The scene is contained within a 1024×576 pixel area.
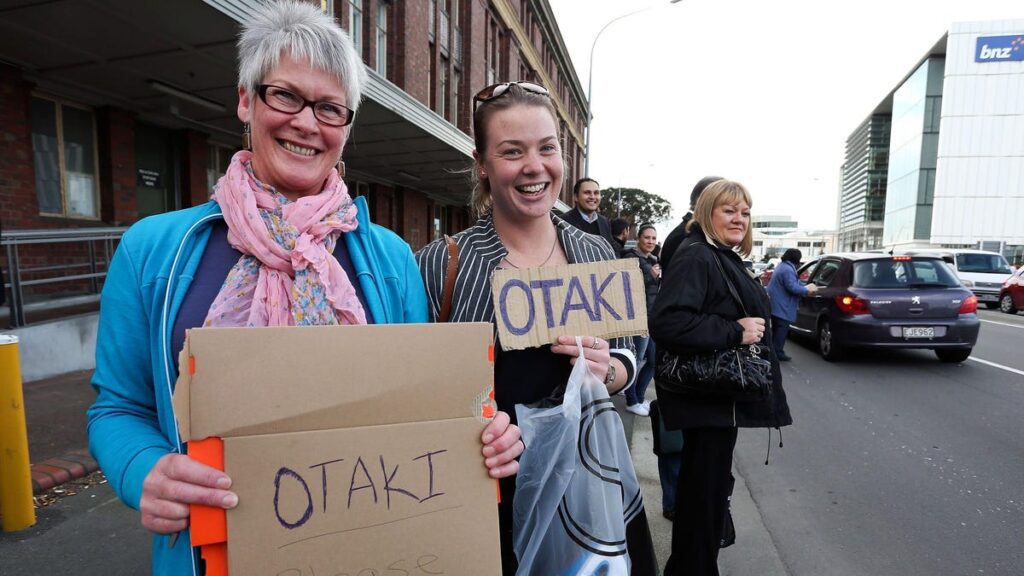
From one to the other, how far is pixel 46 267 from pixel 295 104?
25.1 feet

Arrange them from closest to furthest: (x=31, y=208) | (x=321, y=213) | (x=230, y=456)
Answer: (x=230, y=456) < (x=321, y=213) < (x=31, y=208)

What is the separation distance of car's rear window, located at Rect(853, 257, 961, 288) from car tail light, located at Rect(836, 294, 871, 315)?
0.78 ft

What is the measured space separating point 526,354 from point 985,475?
457 centimetres

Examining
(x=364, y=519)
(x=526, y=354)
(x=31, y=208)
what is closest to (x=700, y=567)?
(x=526, y=354)

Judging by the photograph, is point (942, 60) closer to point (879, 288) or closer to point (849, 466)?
point (879, 288)

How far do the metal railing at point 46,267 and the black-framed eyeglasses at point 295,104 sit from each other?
486cm

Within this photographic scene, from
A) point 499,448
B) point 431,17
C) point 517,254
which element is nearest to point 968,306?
point 517,254

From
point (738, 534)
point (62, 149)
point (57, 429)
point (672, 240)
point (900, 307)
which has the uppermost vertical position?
point (62, 149)

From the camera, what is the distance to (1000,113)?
42219 millimetres

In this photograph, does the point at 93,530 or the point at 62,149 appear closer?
the point at 93,530

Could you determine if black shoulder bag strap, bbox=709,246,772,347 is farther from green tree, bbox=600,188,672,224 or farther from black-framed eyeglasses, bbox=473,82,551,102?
green tree, bbox=600,188,672,224

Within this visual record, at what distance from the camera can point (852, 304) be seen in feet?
24.9

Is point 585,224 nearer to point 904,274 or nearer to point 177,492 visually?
point 177,492

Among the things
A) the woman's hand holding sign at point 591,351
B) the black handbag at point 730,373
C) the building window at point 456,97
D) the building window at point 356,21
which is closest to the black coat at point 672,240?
the black handbag at point 730,373
